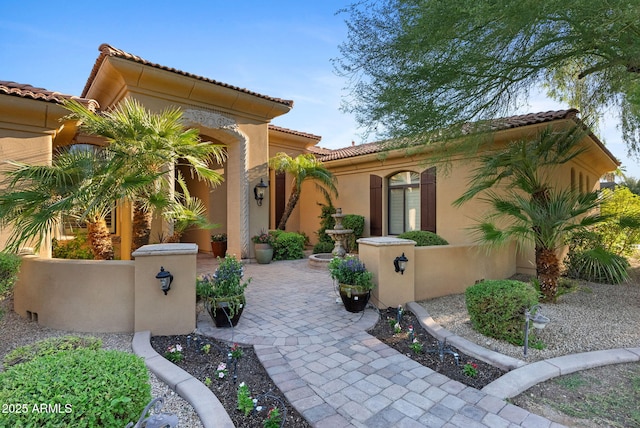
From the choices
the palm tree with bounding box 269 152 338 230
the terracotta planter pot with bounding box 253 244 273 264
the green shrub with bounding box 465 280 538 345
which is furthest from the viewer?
the palm tree with bounding box 269 152 338 230

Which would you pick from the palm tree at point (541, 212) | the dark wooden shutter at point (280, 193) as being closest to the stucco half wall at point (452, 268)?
the palm tree at point (541, 212)

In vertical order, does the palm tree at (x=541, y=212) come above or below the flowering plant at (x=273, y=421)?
above

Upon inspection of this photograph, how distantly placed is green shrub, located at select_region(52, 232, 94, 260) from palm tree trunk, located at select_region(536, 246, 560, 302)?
9.47 m

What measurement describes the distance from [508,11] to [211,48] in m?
7.29

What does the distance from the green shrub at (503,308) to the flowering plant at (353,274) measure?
66.4 inches

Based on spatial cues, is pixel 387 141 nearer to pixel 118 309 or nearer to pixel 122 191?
pixel 122 191

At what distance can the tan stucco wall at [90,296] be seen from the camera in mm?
4727

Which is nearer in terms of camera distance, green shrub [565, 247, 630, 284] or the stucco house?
the stucco house

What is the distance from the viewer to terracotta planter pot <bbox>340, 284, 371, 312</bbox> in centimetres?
550

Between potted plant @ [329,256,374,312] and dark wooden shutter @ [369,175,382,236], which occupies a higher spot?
dark wooden shutter @ [369,175,382,236]

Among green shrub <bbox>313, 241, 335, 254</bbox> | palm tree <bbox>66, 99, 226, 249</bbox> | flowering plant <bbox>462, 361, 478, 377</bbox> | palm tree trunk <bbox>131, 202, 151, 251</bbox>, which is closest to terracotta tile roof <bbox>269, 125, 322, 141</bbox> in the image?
green shrub <bbox>313, 241, 335, 254</bbox>

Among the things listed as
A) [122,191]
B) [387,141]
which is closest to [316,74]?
[387,141]

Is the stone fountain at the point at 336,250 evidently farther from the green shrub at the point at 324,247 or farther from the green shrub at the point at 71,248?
the green shrub at the point at 71,248

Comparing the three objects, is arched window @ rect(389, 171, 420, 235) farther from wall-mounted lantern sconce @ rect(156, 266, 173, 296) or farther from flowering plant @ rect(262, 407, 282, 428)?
flowering plant @ rect(262, 407, 282, 428)
